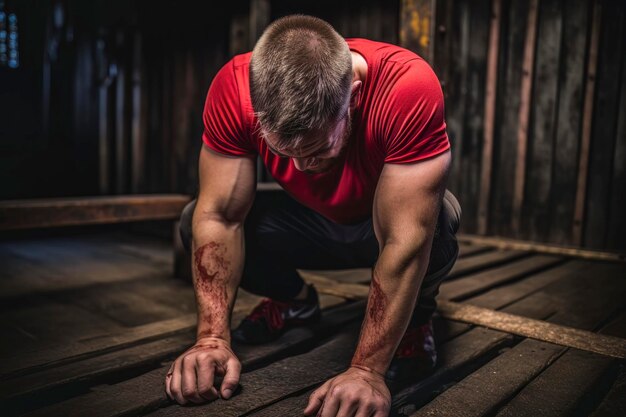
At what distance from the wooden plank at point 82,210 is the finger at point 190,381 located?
4.64 feet

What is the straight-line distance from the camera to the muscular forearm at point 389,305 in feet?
4.36

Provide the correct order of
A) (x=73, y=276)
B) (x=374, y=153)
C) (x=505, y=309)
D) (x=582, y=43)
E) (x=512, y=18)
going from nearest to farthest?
(x=374, y=153)
(x=505, y=309)
(x=73, y=276)
(x=582, y=43)
(x=512, y=18)

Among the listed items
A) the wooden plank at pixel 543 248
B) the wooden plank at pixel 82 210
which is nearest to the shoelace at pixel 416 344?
the wooden plank at pixel 82 210

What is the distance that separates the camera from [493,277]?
112 inches

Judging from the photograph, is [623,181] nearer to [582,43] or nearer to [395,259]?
[582,43]

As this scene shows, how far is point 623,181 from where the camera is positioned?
3391 millimetres

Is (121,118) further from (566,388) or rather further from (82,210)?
(566,388)

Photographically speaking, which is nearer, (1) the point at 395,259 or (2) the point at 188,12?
(1) the point at 395,259

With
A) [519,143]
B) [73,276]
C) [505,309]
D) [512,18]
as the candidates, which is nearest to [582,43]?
[512,18]

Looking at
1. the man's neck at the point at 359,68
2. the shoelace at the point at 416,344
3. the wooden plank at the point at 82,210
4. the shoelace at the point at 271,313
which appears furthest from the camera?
the wooden plank at the point at 82,210

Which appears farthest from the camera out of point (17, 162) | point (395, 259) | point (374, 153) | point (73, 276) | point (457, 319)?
point (17, 162)

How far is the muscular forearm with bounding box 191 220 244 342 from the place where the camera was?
153 centimetres

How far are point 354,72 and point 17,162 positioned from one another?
4.36 m

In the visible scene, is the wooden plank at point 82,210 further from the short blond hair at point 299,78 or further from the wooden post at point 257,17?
the short blond hair at point 299,78
